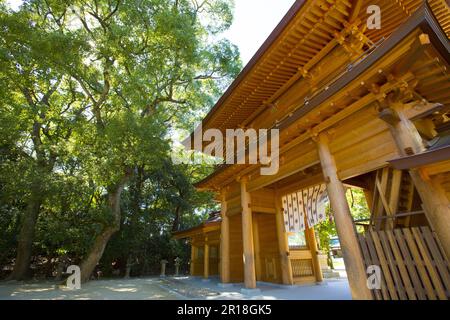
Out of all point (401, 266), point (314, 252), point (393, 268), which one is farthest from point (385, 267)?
point (314, 252)

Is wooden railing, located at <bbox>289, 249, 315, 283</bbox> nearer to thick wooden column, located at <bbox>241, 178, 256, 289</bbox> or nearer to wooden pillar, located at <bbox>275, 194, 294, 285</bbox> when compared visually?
wooden pillar, located at <bbox>275, 194, 294, 285</bbox>

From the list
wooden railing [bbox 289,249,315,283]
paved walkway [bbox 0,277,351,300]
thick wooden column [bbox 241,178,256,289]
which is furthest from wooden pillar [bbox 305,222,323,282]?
thick wooden column [bbox 241,178,256,289]

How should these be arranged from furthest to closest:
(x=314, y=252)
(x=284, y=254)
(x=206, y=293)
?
1. (x=314, y=252)
2. (x=284, y=254)
3. (x=206, y=293)

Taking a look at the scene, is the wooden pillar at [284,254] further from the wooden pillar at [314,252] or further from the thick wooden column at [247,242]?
the thick wooden column at [247,242]

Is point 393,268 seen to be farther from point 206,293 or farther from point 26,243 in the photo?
point 26,243

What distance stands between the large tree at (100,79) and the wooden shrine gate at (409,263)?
863 centimetres

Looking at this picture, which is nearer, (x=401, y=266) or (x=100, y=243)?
(x=401, y=266)

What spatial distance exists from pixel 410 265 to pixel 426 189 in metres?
1.06

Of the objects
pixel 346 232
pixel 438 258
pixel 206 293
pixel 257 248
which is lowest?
pixel 206 293

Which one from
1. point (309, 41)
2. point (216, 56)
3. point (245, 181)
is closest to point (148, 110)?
point (216, 56)

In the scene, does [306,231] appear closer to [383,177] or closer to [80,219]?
[383,177]

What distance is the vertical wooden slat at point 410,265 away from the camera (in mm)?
2938

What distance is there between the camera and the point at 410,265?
307 centimetres

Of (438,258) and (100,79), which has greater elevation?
(100,79)
